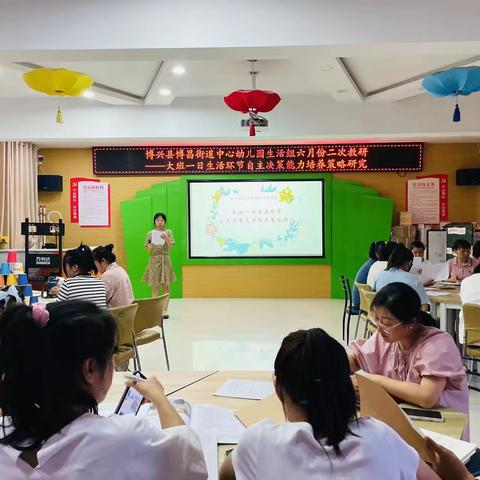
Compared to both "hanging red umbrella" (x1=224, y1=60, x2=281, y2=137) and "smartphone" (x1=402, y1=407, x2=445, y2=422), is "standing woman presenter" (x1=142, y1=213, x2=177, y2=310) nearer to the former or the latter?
"hanging red umbrella" (x1=224, y1=60, x2=281, y2=137)

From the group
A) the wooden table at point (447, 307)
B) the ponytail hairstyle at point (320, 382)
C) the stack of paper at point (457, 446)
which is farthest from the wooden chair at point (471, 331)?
the ponytail hairstyle at point (320, 382)

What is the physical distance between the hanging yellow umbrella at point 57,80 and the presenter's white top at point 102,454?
3463mm

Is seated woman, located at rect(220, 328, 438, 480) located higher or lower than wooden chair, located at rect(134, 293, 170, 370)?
higher

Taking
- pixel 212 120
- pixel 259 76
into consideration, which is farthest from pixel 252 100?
pixel 212 120

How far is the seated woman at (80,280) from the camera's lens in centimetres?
348

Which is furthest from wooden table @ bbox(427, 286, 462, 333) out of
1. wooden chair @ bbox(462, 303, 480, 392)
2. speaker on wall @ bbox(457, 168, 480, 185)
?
speaker on wall @ bbox(457, 168, 480, 185)

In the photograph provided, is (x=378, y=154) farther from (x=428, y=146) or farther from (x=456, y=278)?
(x=456, y=278)

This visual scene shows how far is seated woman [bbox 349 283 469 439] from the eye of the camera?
5.89 ft

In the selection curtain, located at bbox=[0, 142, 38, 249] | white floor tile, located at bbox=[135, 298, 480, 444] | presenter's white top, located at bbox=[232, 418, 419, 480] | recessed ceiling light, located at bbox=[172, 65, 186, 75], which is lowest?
white floor tile, located at bbox=[135, 298, 480, 444]

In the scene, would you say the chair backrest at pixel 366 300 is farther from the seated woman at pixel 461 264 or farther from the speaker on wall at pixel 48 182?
the speaker on wall at pixel 48 182

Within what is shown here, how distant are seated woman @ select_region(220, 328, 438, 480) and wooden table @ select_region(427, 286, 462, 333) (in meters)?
3.42

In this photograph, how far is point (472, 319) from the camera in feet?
12.0

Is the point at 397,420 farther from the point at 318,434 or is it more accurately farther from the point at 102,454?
the point at 102,454

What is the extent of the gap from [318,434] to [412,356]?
1.00 m
